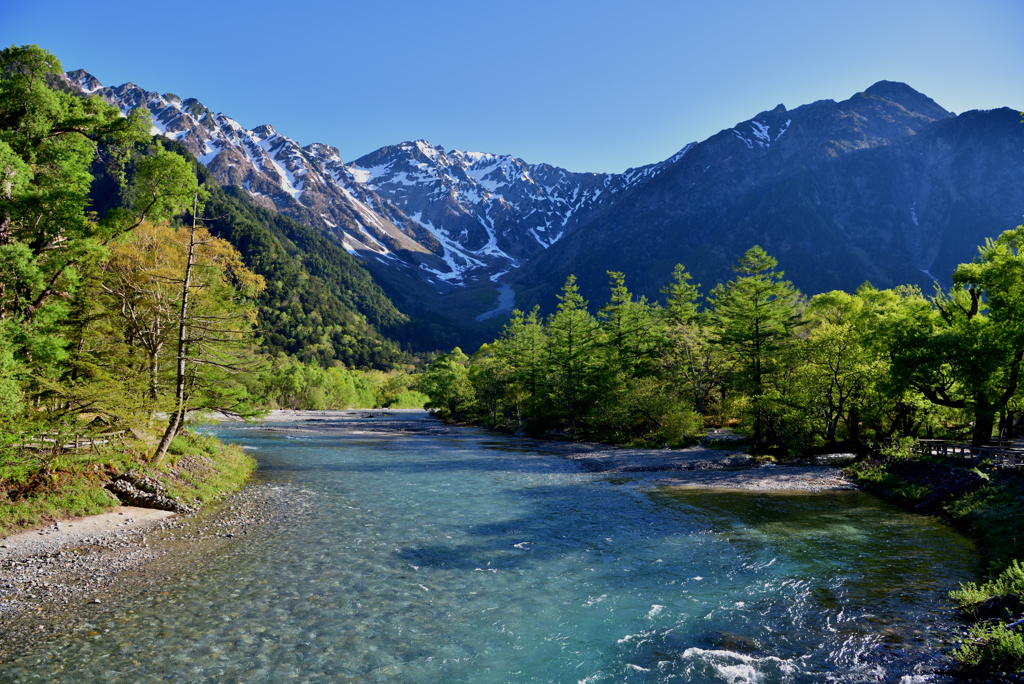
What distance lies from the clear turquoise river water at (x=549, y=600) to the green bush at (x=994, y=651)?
665 millimetres

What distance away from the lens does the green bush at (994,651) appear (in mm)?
8101

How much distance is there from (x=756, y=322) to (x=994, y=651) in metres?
37.8

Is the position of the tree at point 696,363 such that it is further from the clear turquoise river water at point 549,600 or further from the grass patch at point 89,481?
the grass patch at point 89,481

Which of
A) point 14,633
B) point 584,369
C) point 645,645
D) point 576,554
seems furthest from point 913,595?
point 584,369

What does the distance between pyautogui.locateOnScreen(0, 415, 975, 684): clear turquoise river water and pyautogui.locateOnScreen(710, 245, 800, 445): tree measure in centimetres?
2264

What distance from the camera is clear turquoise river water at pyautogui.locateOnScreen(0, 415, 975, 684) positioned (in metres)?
9.07

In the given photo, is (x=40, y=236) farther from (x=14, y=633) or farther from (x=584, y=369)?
(x=584, y=369)

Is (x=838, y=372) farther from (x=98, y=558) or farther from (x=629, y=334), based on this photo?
(x=98, y=558)

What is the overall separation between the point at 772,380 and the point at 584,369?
22.0m

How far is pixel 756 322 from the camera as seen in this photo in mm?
43125

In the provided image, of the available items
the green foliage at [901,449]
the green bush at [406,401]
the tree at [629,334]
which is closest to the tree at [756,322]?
the green foliage at [901,449]

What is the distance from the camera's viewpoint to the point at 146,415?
19594 millimetres

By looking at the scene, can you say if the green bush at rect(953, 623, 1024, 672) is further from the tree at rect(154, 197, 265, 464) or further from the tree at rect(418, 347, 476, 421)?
the tree at rect(418, 347, 476, 421)

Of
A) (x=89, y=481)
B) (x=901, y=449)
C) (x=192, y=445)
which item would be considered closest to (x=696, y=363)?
(x=901, y=449)
